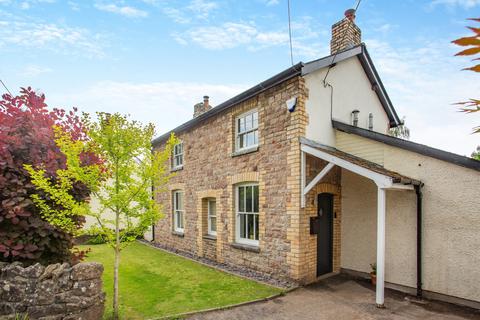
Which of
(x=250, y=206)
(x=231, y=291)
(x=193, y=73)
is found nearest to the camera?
(x=231, y=291)

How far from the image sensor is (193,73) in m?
12.3

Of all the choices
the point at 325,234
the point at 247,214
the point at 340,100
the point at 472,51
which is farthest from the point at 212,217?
the point at 472,51

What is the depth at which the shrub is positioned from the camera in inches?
171

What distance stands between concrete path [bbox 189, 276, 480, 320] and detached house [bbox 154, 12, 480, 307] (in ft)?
1.28

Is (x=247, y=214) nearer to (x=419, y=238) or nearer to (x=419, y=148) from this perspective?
(x=419, y=238)

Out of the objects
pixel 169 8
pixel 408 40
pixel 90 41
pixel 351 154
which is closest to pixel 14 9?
pixel 90 41

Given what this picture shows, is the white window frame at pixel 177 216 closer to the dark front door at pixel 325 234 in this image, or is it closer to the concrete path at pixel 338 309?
the dark front door at pixel 325 234

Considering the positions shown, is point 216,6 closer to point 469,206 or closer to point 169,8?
point 169,8

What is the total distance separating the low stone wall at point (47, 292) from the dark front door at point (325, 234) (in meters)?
5.56

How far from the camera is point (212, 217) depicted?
10477 mm

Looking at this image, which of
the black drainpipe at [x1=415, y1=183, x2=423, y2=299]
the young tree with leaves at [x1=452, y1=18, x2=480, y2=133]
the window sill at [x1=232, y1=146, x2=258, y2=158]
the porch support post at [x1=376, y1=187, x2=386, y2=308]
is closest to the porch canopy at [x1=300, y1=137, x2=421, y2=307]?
the porch support post at [x1=376, y1=187, x2=386, y2=308]

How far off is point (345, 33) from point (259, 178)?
5526 mm

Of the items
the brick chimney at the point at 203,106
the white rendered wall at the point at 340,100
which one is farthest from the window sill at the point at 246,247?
the brick chimney at the point at 203,106

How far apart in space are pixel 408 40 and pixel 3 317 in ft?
34.5
